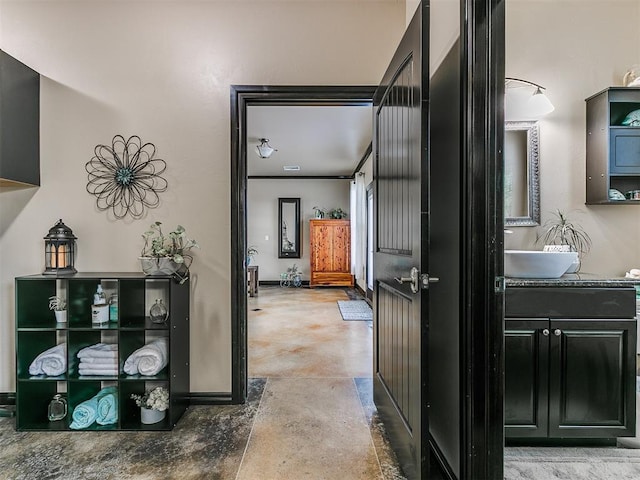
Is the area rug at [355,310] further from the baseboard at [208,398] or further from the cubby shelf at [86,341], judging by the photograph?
the cubby shelf at [86,341]

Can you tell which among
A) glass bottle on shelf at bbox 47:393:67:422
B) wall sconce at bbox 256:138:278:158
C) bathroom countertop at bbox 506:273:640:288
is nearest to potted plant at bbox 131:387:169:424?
glass bottle on shelf at bbox 47:393:67:422

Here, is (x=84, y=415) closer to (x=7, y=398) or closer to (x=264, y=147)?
(x=7, y=398)

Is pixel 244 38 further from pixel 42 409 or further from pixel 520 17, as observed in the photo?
pixel 42 409

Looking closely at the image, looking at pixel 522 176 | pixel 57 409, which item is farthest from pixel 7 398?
pixel 522 176

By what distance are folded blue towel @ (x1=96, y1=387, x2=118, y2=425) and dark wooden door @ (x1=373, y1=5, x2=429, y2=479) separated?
1617 millimetres

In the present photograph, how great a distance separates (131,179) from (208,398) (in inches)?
62.3

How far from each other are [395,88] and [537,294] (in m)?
1.29

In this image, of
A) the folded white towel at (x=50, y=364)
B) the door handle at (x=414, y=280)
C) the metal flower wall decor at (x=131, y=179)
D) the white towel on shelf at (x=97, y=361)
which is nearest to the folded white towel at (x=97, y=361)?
the white towel on shelf at (x=97, y=361)

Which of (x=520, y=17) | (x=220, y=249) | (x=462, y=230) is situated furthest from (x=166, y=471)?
(x=520, y=17)

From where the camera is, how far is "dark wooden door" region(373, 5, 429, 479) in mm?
1403

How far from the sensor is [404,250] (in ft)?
5.34

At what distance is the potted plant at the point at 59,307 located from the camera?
7.07 ft

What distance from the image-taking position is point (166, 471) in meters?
1.70

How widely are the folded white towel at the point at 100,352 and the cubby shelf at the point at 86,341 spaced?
0.06 meters
